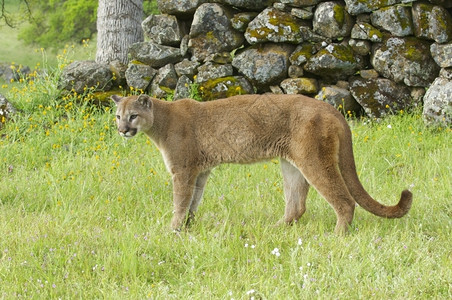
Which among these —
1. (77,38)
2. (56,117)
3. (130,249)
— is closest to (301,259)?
(130,249)

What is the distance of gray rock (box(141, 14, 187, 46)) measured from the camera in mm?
8984

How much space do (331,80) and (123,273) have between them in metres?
5.26

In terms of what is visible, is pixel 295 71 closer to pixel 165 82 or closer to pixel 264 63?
pixel 264 63

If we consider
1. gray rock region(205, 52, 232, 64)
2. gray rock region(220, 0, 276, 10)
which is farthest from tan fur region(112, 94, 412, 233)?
gray rock region(220, 0, 276, 10)

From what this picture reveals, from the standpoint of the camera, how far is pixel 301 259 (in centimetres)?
414

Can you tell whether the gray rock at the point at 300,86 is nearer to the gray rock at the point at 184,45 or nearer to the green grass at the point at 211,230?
the green grass at the point at 211,230

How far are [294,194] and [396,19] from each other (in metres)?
3.78

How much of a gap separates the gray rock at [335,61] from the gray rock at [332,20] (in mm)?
199

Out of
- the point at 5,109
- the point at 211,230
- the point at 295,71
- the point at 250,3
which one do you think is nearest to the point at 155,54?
the point at 250,3

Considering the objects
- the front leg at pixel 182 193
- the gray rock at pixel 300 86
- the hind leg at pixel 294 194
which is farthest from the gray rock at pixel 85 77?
the hind leg at pixel 294 194

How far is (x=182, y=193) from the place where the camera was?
17.1ft

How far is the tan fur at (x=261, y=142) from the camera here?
4723 mm

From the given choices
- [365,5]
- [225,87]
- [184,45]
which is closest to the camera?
[365,5]

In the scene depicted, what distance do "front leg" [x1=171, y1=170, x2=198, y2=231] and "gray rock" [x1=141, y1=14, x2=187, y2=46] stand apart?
14.1 ft
